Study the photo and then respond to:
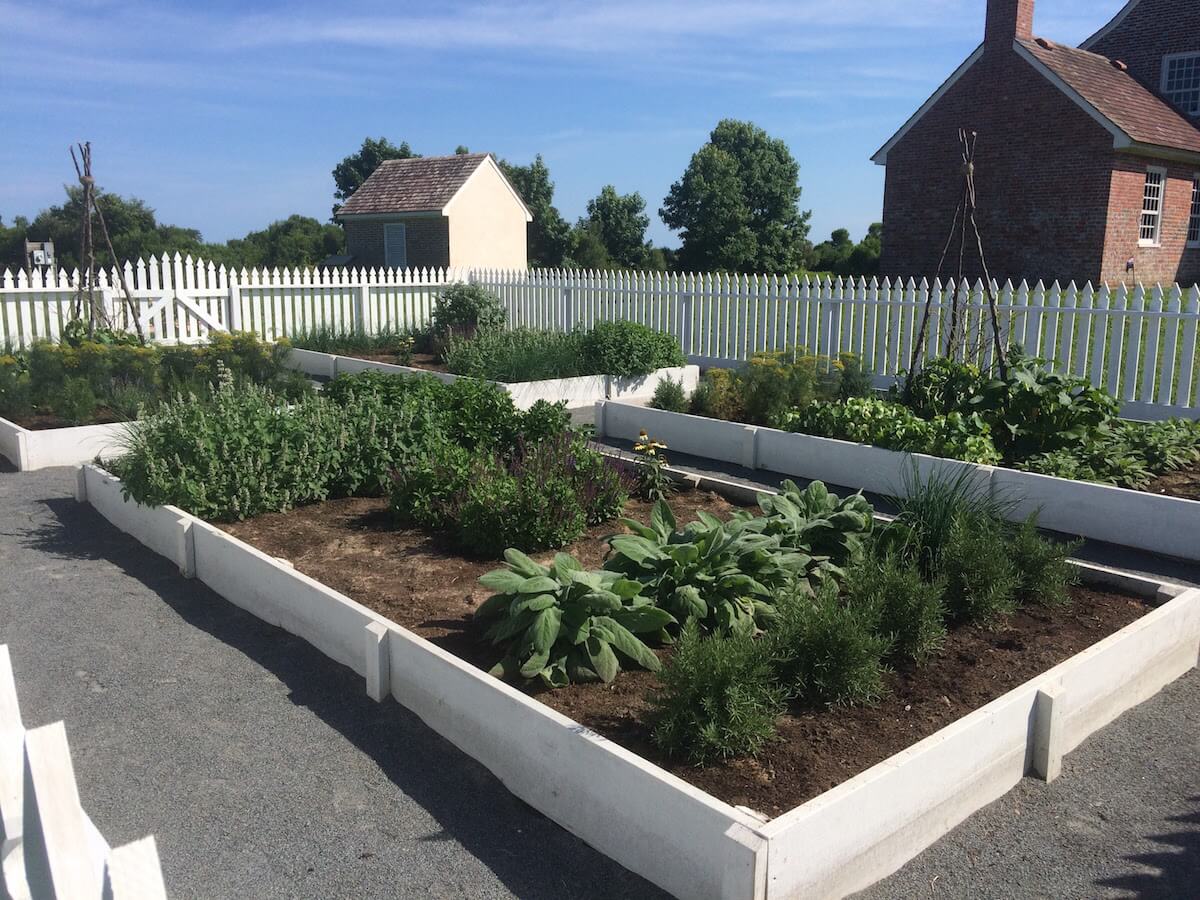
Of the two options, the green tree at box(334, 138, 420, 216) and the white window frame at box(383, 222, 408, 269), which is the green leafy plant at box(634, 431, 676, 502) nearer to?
the white window frame at box(383, 222, 408, 269)

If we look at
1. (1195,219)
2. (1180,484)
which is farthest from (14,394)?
(1195,219)

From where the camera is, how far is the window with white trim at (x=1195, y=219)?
935 inches

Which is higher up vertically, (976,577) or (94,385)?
(94,385)

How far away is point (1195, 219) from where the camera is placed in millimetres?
24141

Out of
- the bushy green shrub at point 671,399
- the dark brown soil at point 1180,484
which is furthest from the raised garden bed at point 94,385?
the dark brown soil at point 1180,484

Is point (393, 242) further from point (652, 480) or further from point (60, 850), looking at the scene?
point (60, 850)

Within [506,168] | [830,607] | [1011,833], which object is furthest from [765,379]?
[506,168]

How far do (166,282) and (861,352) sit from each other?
38.0ft

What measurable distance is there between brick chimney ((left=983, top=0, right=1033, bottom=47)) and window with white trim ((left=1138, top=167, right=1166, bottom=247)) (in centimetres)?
423

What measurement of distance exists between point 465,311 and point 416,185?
571 inches

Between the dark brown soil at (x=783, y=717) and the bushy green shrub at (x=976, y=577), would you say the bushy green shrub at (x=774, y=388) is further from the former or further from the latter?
the bushy green shrub at (x=976, y=577)

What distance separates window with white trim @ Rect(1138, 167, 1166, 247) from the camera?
22016mm

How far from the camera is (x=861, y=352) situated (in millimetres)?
14250

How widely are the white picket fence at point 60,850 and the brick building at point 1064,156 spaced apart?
21154 mm
